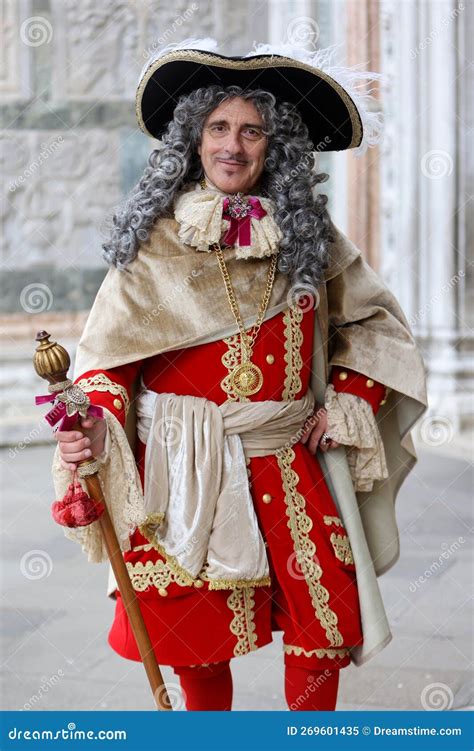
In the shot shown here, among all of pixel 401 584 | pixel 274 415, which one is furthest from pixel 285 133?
pixel 401 584

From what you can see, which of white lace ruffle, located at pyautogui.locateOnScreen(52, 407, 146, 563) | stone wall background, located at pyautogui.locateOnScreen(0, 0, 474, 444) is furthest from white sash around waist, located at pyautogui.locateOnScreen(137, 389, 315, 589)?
stone wall background, located at pyautogui.locateOnScreen(0, 0, 474, 444)

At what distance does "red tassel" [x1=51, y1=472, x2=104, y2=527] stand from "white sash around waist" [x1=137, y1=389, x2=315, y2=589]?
27 cm

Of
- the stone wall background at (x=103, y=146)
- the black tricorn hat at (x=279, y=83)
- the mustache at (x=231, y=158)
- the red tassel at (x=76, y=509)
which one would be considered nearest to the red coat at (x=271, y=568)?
the red tassel at (x=76, y=509)

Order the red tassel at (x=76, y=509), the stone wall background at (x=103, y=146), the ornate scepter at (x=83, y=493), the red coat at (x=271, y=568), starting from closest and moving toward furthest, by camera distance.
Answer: the ornate scepter at (x=83, y=493) < the red tassel at (x=76, y=509) < the red coat at (x=271, y=568) < the stone wall background at (x=103, y=146)

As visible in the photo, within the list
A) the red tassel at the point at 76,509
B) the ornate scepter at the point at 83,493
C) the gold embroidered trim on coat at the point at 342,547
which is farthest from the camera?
the gold embroidered trim on coat at the point at 342,547

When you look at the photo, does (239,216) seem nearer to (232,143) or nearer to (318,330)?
(232,143)

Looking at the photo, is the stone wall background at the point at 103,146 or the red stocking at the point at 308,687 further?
the stone wall background at the point at 103,146

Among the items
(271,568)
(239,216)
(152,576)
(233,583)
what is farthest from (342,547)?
(239,216)

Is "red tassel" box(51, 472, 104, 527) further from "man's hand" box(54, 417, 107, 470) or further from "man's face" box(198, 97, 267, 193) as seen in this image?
"man's face" box(198, 97, 267, 193)

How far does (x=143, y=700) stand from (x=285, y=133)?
184 cm

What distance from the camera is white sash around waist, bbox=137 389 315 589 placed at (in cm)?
222

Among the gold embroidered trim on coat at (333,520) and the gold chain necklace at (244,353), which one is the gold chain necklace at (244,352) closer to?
the gold chain necklace at (244,353)

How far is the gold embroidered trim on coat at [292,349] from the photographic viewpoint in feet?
7.59

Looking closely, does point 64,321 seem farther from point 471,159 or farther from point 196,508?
point 196,508
